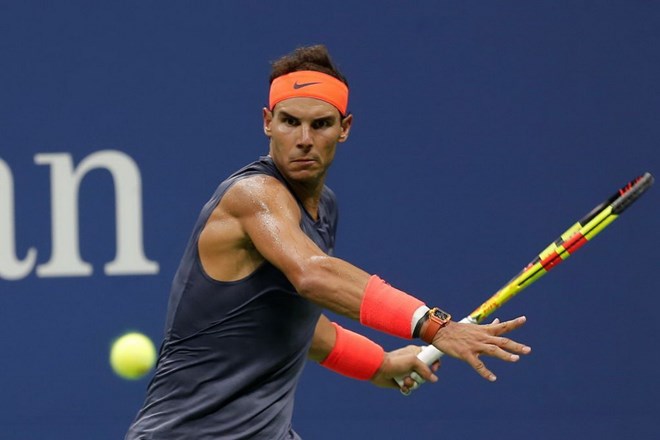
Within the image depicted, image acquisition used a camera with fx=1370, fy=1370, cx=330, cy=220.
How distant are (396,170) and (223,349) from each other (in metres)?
2.17

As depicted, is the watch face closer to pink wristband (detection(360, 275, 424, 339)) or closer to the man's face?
pink wristband (detection(360, 275, 424, 339))

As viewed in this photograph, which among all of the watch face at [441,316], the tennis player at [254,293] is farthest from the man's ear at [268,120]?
the watch face at [441,316]

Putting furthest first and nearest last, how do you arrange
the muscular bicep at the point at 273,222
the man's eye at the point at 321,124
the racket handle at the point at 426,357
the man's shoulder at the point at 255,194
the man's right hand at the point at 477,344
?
the racket handle at the point at 426,357, the man's eye at the point at 321,124, the man's shoulder at the point at 255,194, the muscular bicep at the point at 273,222, the man's right hand at the point at 477,344

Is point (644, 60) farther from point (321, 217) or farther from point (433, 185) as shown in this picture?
point (321, 217)

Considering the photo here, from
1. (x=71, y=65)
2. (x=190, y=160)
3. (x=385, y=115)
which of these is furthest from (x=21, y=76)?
(x=385, y=115)

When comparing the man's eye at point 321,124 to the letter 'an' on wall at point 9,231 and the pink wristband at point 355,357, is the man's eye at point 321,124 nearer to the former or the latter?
the pink wristband at point 355,357

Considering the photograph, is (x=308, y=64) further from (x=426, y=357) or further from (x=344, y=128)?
(x=426, y=357)

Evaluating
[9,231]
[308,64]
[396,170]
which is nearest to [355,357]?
[308,64]

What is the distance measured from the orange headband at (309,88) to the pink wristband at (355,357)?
83 centimetres

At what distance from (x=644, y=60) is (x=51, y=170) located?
100.0 inches

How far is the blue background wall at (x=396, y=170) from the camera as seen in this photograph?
18.6 ft

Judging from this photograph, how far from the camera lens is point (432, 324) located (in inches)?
129

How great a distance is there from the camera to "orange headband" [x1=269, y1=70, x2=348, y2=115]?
3.88 metres

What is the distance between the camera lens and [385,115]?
577 centimetres
